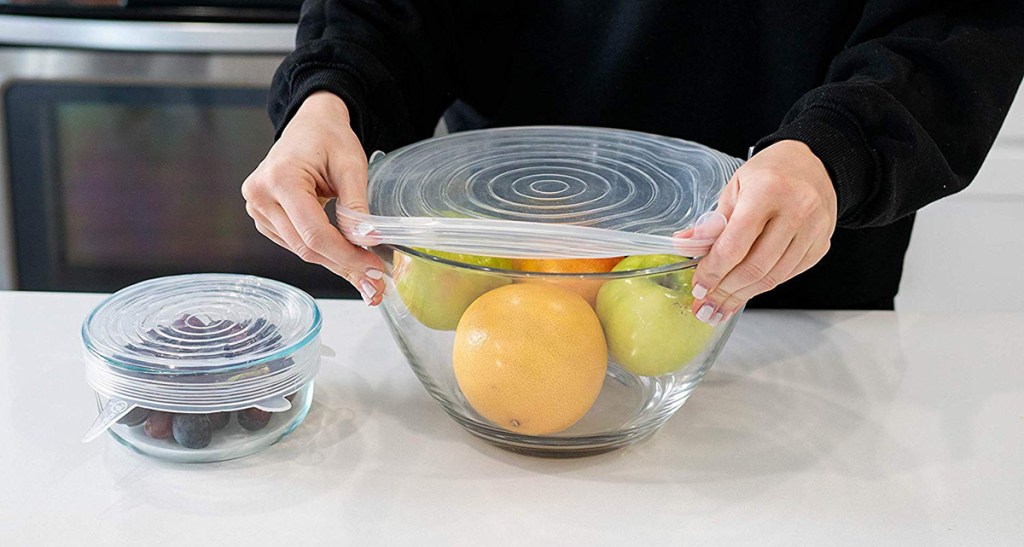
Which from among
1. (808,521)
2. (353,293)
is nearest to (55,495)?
(808,521)

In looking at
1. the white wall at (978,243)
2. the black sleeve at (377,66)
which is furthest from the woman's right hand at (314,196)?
the white wall at (978,243)

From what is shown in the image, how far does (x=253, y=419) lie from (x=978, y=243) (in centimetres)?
129

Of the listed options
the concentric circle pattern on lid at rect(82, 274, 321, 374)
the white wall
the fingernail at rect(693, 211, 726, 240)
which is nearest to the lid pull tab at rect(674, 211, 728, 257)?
the fingernail at rect(693, 211, 726, 240)

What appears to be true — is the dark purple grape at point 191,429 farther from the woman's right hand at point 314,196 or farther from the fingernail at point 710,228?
the fingernail at point 710,228

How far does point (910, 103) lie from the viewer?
0.69 metres

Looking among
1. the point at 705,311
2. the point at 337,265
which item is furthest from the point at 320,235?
the point at 705,311

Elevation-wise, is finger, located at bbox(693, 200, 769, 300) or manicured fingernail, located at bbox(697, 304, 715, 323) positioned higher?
finger, located at bbox(693, 200, 769, 300)

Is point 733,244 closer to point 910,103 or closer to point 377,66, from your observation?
point 910,103

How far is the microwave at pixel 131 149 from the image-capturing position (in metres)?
1.52

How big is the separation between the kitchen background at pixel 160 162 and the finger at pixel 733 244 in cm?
110

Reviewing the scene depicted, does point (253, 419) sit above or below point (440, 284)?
below

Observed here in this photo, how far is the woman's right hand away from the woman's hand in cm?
20

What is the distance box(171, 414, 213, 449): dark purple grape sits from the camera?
61 cm

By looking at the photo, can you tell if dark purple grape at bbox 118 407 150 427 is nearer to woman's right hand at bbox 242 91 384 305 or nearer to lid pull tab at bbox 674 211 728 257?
woman's right hand at bbox 242 91 384 305
